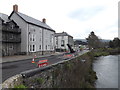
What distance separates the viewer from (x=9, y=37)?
25.6 meters

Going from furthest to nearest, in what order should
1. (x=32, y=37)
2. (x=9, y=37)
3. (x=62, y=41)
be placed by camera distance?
(x=62, y=41)
(x=32, y=37)
(x=9, y=37)

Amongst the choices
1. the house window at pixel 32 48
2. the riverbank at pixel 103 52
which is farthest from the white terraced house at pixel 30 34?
the riverbank at pixel 103 52

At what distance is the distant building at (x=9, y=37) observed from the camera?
2373 cm

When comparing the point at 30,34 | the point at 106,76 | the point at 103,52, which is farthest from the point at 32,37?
the point at 103,52

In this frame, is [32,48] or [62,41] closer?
[32,48]

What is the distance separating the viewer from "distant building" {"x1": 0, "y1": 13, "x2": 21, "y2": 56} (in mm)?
23725

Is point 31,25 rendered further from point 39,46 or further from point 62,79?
point 62,79

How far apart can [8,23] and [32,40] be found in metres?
7.92

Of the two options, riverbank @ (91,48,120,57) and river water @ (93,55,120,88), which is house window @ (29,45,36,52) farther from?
riverbank @ (91,48,120,57)


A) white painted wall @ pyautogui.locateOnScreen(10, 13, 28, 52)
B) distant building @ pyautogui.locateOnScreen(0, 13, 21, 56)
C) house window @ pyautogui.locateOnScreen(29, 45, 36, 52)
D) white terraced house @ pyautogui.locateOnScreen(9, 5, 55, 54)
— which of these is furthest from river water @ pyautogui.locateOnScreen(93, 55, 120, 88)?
distant building @ pyautogui.locateOnScreen(0, 13, 21, 56)

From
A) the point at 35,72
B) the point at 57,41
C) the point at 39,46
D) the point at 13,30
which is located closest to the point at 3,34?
the point at 13,30

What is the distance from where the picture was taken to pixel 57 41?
210 feet

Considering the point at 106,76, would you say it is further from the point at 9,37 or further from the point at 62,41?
the point at 62,41

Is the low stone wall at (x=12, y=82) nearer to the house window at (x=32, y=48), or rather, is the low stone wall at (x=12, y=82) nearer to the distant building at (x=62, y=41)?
the house window at (x=32, y=48)
